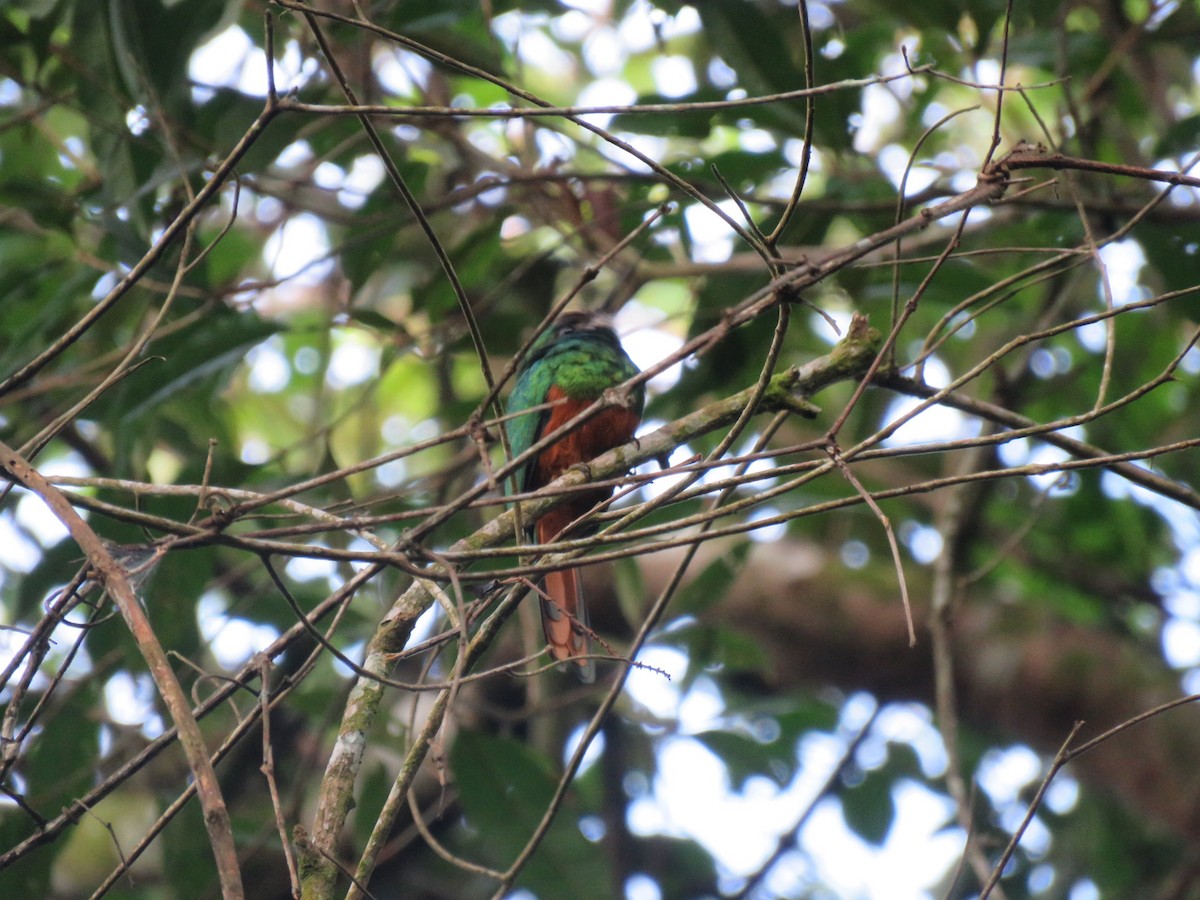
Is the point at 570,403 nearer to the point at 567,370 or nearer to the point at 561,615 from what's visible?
the point at 567,370

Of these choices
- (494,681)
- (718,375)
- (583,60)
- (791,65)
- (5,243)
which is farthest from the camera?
(583,60)

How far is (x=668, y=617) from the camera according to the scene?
327 centimetres

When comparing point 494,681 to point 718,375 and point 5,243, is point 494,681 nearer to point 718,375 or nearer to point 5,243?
point 718,375

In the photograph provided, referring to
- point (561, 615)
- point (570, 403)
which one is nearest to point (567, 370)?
point (570, 403)

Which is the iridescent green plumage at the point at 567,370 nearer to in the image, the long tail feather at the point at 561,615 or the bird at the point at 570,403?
the bird at the point at 570,403

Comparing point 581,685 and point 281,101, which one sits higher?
point 281,101

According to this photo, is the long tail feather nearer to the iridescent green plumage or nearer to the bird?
the bird

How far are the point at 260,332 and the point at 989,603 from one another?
95.3 inches

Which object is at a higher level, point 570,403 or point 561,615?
point 570,403

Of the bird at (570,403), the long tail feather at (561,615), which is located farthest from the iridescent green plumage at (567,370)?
the long tail feather at (561,615)

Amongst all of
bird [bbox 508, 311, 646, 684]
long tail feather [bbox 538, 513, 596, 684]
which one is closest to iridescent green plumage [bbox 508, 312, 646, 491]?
bird [bbox 508, 311, 646, 684]

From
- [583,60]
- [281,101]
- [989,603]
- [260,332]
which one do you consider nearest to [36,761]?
[260,332]

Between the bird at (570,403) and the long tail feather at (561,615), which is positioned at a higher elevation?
the bird at (570,403)

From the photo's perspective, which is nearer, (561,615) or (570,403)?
(561,615)
